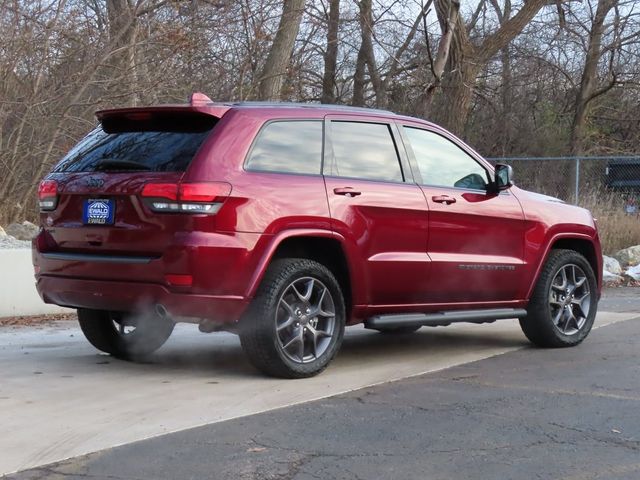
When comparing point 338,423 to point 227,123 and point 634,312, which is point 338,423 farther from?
point 634,312

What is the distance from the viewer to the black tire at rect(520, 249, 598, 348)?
7.78 metres

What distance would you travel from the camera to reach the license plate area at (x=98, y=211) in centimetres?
606

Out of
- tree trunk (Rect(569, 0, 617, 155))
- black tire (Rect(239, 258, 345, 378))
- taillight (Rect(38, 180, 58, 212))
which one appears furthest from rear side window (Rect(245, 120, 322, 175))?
tree trunk (Rect(569, 0, 617, 155))

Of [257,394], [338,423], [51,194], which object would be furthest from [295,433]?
[51,194]

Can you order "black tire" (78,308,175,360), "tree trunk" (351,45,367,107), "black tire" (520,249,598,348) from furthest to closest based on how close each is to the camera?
"tree trunk" (351,45,367,107)
"black tire" (520,249,598,348)
"black tire" (78,308,175,360)

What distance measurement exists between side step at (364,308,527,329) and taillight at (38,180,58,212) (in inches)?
92.4

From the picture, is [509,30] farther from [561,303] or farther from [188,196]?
[188,196]

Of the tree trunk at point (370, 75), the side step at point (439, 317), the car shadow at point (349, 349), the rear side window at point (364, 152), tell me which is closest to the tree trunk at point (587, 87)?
the tree trunk at point (370, 75)

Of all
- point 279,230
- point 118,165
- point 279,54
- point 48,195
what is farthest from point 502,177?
point 279,54

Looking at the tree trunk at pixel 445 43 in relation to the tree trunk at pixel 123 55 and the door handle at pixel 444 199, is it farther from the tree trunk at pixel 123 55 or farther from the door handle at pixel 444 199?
the door handle at pixel 444 199

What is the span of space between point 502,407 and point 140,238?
8.10 ft

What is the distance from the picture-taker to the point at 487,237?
7.36m

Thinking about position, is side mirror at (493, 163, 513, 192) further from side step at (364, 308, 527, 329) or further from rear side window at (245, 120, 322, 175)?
rear side window at (245, 120, 322, 175)

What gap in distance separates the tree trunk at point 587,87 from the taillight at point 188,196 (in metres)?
25.0
